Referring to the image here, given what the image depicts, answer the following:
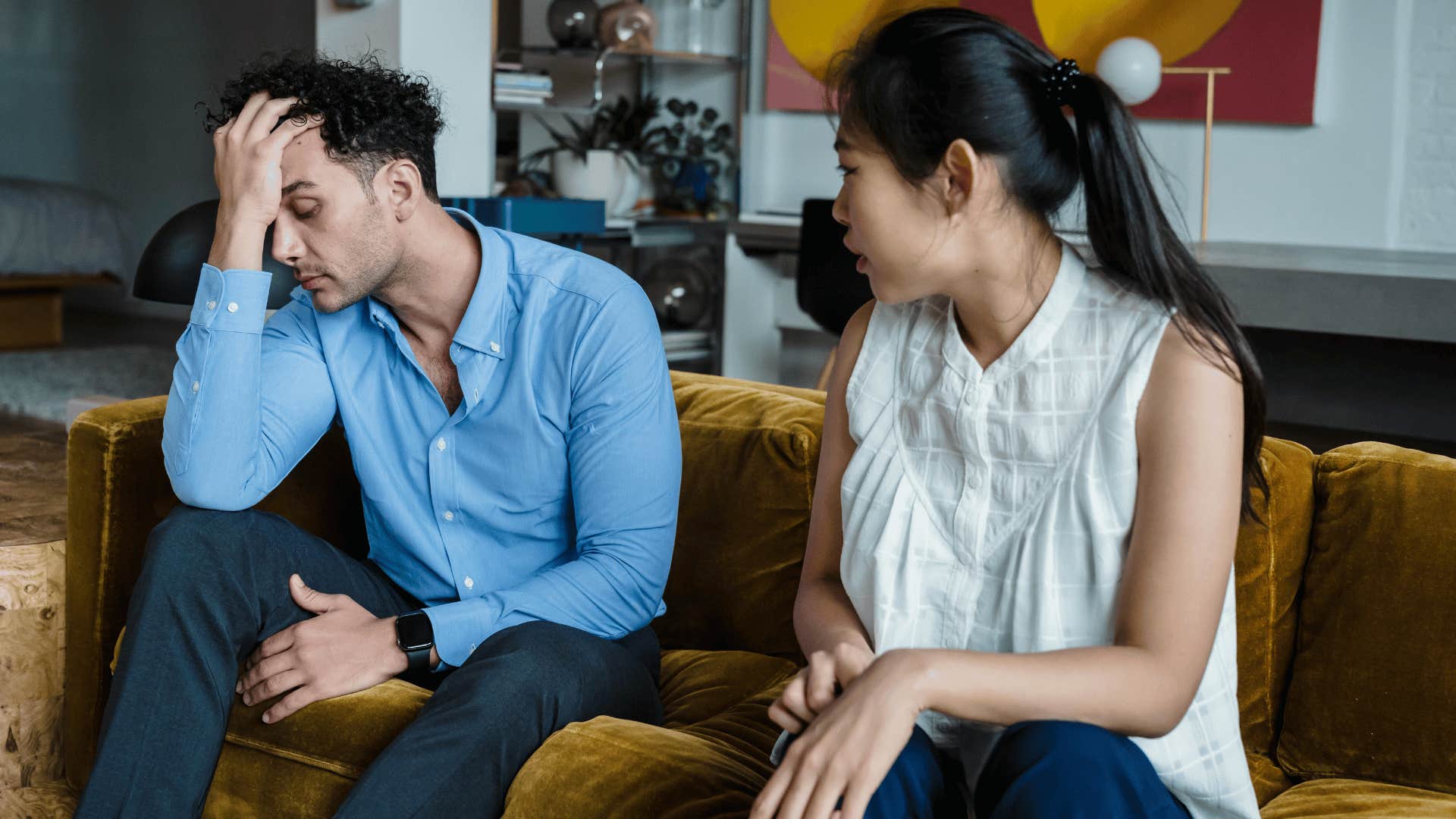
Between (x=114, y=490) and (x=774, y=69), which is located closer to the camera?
(x=114, y=490)

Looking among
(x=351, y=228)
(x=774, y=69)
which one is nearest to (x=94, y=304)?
(x=774, y=69)

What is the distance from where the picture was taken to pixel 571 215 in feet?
12.4

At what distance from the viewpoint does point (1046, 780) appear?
110cm

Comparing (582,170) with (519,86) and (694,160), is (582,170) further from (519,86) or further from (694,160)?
(694,160)

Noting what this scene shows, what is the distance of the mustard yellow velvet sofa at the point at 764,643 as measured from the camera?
4.99 ft

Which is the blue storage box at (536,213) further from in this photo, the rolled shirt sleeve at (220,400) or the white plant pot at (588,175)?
the rolled shirt sleeve at (220,400)

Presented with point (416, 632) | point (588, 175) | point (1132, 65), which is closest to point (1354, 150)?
point (1132, 65)

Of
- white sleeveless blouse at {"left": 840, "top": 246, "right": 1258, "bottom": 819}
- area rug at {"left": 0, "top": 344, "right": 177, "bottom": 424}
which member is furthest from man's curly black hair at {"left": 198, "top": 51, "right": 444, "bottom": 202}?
area rug at {"left": 0, "top": 344, "right": 177, "bottom": 424}

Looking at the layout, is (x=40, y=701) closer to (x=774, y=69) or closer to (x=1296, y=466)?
(x=1296, y=466)

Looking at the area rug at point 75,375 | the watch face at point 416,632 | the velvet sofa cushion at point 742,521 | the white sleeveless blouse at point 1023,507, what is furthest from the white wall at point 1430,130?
the area rug at point 75,375

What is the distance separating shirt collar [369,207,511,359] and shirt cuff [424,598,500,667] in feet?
1.08

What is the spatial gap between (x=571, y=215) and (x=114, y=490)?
6.43ft

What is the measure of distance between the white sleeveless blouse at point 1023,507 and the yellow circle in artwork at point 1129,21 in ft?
9.79

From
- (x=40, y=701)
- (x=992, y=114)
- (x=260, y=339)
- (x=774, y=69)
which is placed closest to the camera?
(x=992, y=114)
